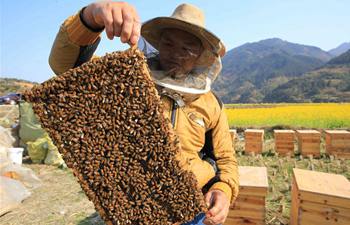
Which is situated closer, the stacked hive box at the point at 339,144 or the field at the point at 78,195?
the field at the point at 78,195

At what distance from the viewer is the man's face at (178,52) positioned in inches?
66.9

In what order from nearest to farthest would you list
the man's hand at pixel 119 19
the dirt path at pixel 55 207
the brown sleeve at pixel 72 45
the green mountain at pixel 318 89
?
the man's hand at pixel 119 19, the brown sleeve at pixel 72 45, the dirt path at pixel 55 207, the green mountain at pixel 318 89

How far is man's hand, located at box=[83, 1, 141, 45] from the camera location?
1.14 meters

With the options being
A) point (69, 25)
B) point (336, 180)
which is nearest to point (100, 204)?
point (69, 25)

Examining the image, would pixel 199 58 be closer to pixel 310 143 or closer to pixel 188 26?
pixel 188 26

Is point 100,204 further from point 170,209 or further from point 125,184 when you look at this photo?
point 170,209

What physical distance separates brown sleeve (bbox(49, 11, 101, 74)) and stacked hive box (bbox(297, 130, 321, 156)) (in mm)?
9307

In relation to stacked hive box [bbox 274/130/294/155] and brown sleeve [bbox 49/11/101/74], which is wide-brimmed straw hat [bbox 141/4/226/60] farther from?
stacked hive box [bbox 274/130/294/155]

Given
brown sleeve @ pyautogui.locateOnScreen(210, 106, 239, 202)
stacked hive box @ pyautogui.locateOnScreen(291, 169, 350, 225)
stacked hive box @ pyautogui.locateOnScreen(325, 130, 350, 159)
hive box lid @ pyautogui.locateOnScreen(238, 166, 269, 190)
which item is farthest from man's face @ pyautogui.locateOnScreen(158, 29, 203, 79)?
stacked hive box @ pyautogui.locateOnScreen(325, 130, 350, 159)

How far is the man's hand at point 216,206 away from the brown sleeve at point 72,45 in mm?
970

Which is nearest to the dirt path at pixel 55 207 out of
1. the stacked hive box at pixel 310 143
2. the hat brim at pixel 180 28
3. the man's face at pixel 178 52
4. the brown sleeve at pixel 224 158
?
the brown sleeve at pixel 224 158

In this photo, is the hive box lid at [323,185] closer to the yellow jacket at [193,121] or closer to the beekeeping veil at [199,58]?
the yellow jacket at [193,121]

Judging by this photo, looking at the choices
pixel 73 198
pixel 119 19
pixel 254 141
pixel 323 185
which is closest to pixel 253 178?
pixel 323 185

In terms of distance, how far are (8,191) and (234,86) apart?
509 ft
